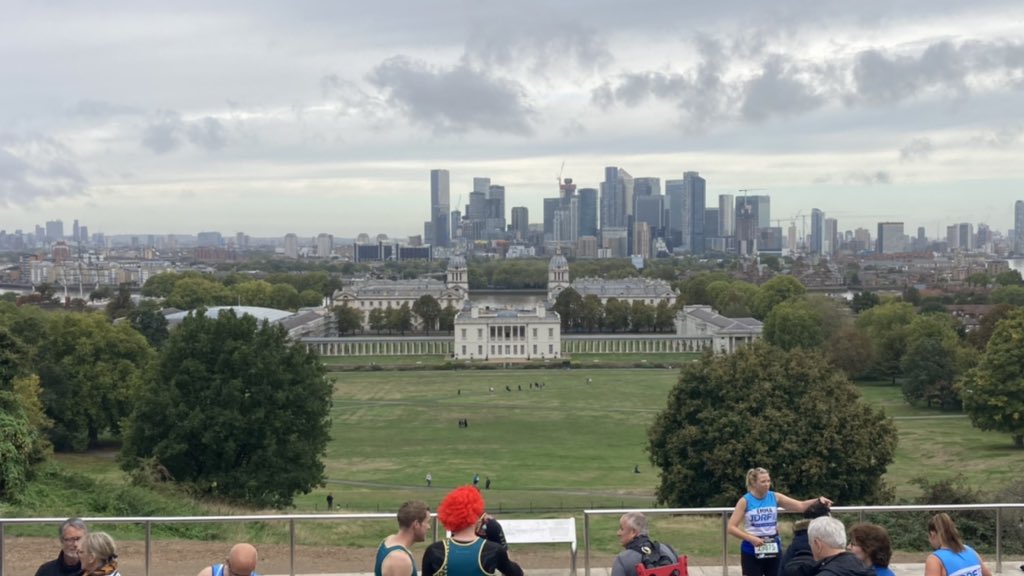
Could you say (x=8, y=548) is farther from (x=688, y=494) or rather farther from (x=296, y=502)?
(x=296, y=502)

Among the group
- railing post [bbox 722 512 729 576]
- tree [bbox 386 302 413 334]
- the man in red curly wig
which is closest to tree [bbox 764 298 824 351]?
tree [bbox 386 302 413 334]

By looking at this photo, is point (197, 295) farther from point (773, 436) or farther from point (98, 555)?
point (98, 555)

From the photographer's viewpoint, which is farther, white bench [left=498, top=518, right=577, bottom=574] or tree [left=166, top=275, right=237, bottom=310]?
tree [left=166, top=275, right=237, bottom=310]

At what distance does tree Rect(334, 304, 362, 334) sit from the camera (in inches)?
4141

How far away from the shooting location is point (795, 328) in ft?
246

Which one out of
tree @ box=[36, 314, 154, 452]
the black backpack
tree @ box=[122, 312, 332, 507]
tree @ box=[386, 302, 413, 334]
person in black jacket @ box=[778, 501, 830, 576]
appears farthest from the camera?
tree @ box=[386, 302, 413, 334]

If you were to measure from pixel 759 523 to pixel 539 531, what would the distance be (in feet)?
7.21

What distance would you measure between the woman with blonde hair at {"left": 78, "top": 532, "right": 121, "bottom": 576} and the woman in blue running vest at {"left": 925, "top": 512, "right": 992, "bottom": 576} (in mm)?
4974

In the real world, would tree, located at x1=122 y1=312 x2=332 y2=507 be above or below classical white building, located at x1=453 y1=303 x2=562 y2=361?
above

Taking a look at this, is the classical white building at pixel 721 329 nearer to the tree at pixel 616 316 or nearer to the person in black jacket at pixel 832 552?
the tree at pixel 616 316

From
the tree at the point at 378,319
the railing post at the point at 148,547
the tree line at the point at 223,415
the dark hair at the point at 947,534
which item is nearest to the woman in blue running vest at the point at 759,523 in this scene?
the dark hair at the point at 947,534

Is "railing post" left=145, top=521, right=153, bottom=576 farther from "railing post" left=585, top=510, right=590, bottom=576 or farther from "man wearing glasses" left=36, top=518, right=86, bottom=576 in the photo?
"railing post" left=585, top=510, right=590, bottom=576

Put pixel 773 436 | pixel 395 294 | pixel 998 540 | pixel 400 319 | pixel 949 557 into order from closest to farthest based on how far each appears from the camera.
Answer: pixel 949 557, pixel 998 540, pixel 773 436, pixel 400 319, pixel 395 294

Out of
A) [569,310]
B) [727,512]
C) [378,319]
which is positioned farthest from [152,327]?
[727,512]
